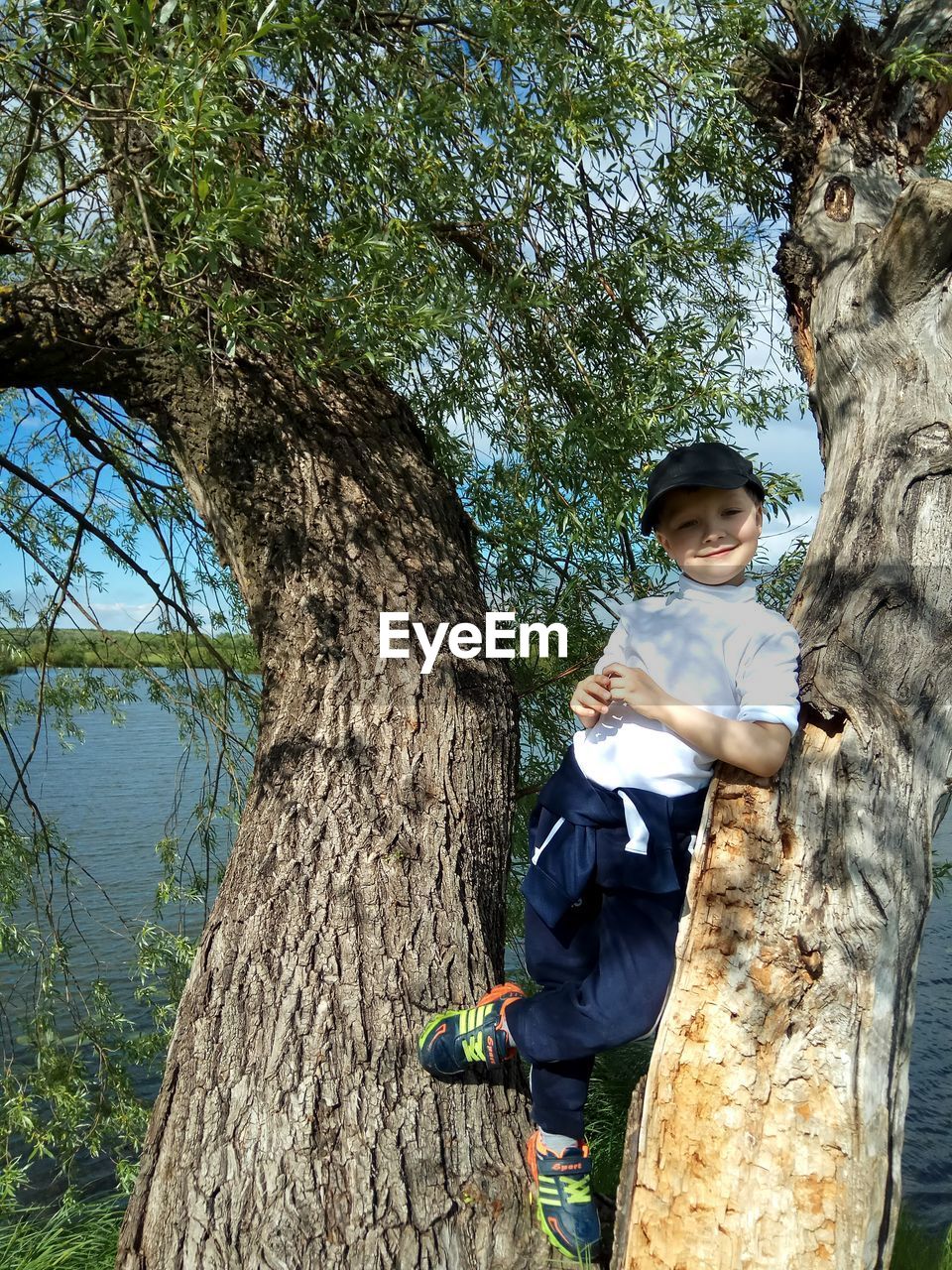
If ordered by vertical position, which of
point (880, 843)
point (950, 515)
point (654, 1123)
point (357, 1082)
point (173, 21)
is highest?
point (173, 21)

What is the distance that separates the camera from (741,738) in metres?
1.78

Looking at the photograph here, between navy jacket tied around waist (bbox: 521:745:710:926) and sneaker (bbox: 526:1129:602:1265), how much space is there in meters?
0.52

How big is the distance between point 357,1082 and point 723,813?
1.09 m

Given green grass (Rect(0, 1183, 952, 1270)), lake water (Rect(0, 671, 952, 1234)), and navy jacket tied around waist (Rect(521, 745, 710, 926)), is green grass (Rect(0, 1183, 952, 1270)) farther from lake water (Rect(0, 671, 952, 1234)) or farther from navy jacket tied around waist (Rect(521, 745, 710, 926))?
navy jacket tied around waist (Rect(521, 745, 710, 926))

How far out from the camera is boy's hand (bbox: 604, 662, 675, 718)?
6.21 feet

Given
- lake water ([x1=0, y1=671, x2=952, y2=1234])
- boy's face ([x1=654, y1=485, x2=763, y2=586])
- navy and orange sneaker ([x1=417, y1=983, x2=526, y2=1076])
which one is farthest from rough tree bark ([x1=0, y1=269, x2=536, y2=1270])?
lake water ([x1=0, y1=671, x2=952, y2=1234])

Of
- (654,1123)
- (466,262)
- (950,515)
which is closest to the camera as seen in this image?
(654,1123)

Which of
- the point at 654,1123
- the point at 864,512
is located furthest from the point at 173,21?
the point at 654,1123

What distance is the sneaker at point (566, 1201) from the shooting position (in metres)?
2.08

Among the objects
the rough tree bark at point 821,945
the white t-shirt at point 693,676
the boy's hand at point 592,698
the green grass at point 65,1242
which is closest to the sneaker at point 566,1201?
the rough tree bark at point 821,945

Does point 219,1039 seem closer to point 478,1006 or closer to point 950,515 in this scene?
point 478,1006

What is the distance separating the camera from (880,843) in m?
1.78

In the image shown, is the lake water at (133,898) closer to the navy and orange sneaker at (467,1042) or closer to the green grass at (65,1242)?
the green grass at (65,1242)

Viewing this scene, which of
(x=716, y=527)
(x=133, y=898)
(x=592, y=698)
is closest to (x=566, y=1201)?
(x=592, y=698)
